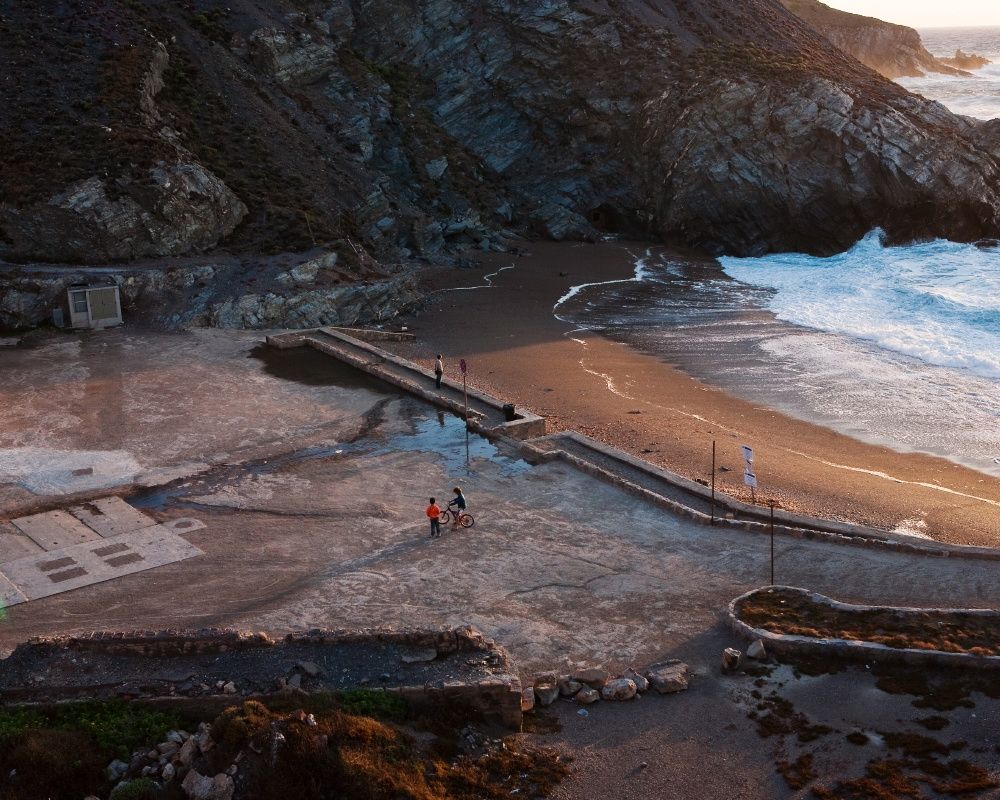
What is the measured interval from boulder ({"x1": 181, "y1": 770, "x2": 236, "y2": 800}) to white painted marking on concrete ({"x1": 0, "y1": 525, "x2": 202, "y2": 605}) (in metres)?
6.88

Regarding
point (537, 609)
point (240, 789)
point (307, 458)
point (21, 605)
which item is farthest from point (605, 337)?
point (240, 789)

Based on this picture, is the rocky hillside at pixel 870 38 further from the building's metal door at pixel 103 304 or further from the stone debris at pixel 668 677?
the stone debris at pixel 668 677

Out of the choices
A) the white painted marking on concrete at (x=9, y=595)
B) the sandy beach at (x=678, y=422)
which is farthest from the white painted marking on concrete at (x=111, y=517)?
the sandy beach at (x=678, y=422)

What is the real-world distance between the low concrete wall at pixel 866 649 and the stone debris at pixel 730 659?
2.03 feet

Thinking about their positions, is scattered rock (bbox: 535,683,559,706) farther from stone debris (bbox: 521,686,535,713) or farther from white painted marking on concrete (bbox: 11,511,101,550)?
white painted marking on concrete (bbox: 11,511,101,550)

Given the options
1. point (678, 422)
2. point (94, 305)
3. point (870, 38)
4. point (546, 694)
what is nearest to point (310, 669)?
point (546, 694)

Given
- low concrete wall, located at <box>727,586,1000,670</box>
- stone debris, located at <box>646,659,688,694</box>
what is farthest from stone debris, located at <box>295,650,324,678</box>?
low concrete wall, located at <box>727,586,1000,670</box>

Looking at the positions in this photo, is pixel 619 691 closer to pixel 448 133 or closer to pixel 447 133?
pixel 447 133

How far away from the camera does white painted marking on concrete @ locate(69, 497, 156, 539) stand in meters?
18.0

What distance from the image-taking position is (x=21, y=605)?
15.1 m

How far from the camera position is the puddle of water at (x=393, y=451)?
64.9ft

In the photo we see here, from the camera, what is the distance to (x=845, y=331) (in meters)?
36.1

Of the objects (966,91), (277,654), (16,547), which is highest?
(966,91)

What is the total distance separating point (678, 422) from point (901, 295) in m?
20.1
